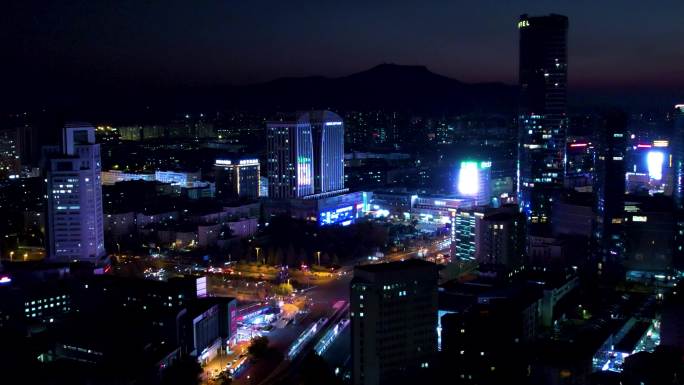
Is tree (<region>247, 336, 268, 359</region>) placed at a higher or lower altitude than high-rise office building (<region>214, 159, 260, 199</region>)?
lower

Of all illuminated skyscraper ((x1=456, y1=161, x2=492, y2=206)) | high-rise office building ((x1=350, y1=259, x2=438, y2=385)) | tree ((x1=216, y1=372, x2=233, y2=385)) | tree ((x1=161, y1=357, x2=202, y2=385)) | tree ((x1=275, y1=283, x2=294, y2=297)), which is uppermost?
illuminated skyscraper ((x1=456, y1=161, x2=492, y2=206))

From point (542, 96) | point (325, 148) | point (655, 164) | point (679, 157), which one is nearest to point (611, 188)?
point (679, 157)

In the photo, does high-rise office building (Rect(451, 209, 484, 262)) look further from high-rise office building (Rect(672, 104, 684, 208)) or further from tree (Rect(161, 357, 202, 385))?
tree (Rect(161, 357, 202, 385))

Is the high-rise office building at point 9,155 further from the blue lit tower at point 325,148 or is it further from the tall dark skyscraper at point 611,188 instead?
the tall dark skyscraper at point 611,188

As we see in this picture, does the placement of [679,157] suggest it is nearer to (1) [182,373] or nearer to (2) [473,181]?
(2) [473,181]

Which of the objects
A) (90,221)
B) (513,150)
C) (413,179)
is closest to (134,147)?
(413,179)

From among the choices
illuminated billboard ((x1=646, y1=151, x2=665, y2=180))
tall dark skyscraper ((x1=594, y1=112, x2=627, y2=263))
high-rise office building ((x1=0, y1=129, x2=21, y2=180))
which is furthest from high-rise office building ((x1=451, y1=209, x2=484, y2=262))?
high-rise office building ((x1=0, y1=129, x2=21, y2=180))

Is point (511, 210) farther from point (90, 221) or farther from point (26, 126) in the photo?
point (26, 126)
